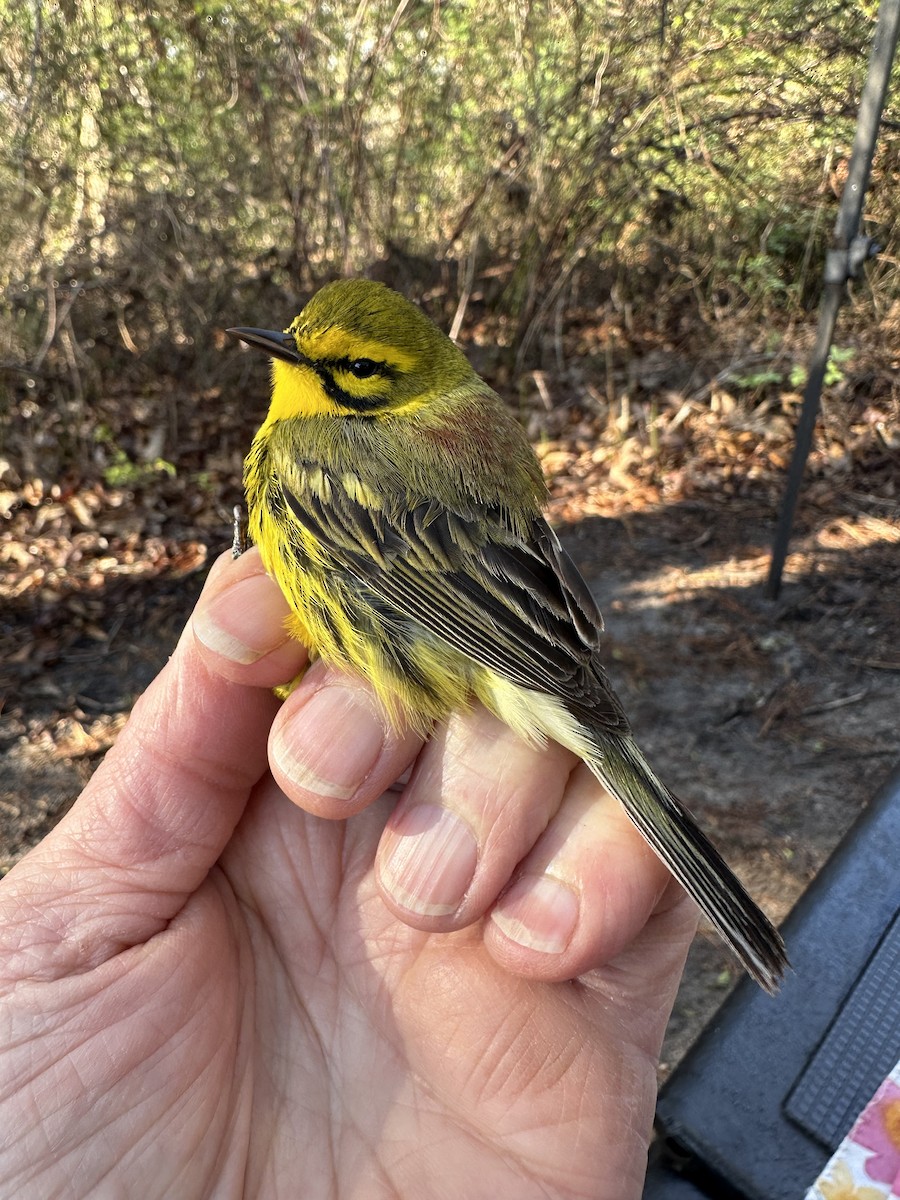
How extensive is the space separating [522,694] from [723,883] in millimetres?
537

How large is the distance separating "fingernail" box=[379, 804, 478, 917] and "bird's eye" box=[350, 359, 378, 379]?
107cm

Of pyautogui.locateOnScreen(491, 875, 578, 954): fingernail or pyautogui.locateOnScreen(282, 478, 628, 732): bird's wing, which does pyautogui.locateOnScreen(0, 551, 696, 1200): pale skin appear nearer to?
pyautogui.locateOnScreen(491, 875, 578, 954): fingernail

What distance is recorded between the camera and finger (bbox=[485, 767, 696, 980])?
160 cm

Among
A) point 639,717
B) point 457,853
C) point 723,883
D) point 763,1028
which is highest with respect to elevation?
point 457,853

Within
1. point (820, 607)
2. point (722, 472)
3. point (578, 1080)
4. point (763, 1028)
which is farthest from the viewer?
point (722, 472)

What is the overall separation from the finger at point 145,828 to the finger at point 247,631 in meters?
0.04

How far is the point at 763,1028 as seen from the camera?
193 centimetres

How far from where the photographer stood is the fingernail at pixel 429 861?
1627 millimetres

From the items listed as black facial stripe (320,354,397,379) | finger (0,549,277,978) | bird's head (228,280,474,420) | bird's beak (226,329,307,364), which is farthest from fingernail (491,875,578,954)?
bird's beak (226,329,307,364)

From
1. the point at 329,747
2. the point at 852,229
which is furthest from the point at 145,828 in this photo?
the point at 852,229

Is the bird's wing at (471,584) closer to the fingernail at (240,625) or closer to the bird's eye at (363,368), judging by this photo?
the fingernail at (240,625)

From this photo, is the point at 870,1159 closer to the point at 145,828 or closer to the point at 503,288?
the point at 145,828

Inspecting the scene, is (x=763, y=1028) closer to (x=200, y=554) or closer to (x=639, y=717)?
(x=639, y=717)

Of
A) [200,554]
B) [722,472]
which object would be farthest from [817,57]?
[200,554]
